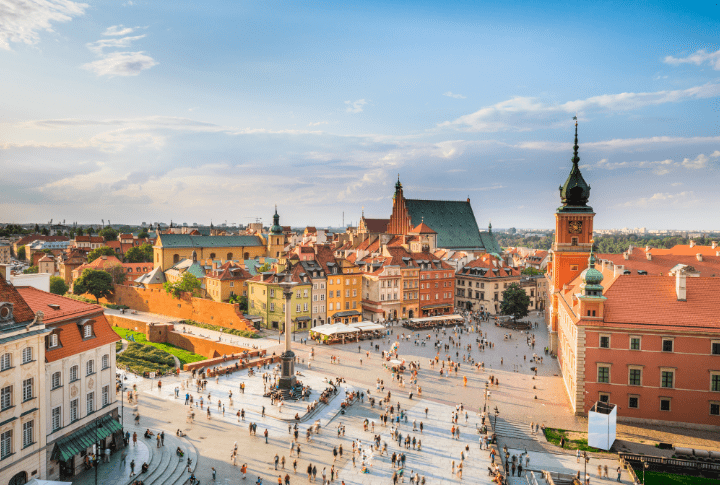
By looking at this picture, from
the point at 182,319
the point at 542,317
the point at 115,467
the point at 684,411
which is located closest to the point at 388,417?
the point at 115,467

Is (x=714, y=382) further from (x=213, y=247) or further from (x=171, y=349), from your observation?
(x=213, y=247)

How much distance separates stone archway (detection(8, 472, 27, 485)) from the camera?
24797mm

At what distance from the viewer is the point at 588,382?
37.7 m

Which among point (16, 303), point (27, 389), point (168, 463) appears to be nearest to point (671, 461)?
point (168, 463)

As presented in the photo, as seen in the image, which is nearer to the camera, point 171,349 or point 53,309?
point 53,309

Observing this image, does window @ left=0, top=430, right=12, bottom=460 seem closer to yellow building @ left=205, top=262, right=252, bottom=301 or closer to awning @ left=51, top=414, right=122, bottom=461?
awning @ left=51, top=414, right=122, bottom=461

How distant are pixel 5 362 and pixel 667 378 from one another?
4009cm

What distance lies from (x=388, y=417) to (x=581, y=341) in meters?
15.2

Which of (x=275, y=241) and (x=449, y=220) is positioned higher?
(x=449, y=220)

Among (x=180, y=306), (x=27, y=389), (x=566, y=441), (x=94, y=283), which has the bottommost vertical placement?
(x=566, y=441)

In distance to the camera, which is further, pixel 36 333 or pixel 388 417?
pixel 388 417

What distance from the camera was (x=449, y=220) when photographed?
4628 inches

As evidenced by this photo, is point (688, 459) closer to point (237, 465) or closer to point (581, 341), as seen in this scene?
point (581, 341)

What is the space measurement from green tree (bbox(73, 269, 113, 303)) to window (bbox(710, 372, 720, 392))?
Answer: 282 ft
